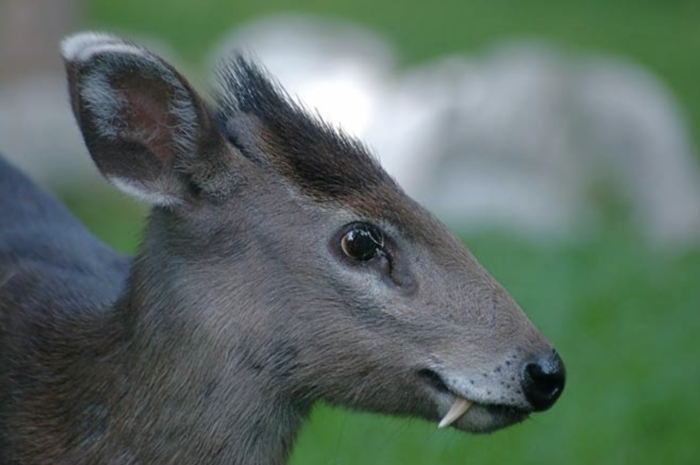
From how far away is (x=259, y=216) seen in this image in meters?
3.77

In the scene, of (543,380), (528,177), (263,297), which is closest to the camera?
(543,380)

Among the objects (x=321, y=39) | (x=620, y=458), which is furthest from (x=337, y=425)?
(x=321, y=39)

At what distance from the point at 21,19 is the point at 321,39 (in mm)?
5099

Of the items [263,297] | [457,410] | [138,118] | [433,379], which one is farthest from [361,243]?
[138,118]

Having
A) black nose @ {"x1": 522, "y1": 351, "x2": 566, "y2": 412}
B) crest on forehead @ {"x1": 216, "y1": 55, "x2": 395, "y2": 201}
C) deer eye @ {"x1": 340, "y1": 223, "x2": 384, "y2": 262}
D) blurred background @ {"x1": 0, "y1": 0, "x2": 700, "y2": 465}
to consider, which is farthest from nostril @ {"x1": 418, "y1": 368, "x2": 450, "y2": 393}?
blurred background @ {"x1": 0, "y1": 0, "x2": 700, "y2": 465}

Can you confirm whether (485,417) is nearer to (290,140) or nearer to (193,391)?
(193,391)

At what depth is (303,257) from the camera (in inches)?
147

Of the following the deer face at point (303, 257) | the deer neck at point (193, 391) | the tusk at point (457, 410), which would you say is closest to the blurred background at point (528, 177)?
the deer face at point (303, 257)

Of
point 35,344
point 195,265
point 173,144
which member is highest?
point 173,144

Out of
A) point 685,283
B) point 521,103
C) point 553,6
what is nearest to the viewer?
point 685,283

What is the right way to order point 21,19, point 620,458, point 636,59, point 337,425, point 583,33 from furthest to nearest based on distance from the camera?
point 583,33, point 636,59, point 21,19, point 337,425, point 620,458

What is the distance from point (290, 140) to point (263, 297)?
434 millimetres

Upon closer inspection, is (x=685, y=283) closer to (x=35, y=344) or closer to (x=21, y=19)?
(x=35, y=344)

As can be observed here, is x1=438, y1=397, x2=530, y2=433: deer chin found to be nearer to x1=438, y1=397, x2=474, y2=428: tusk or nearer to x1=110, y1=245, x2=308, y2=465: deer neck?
x1=438, y1=397, x2=474, y2=428: tusk
